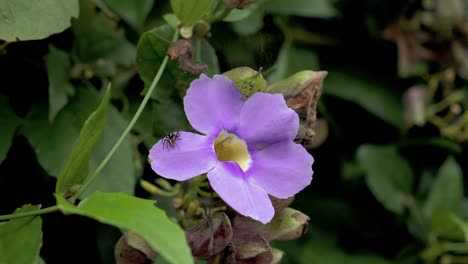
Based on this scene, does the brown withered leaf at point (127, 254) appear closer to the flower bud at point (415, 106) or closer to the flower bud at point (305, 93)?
the flower bud at point (305, 93)

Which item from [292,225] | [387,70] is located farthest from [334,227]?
[292,225]

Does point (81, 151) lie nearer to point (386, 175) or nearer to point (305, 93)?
point (305, 93)

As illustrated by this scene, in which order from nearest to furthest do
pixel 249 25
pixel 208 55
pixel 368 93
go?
pixel 208 55, pixel 249 25, pixel 368 93

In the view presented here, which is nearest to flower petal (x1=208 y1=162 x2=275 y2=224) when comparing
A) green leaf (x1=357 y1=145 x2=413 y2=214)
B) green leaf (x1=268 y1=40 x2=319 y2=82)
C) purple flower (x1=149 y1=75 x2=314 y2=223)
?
purple flower (x1=149 y1=75 x2=314 y2=223)

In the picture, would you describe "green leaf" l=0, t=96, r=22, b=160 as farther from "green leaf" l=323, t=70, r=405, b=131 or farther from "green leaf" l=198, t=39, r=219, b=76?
"green leaf" l=323, t=70, r=405, b=131

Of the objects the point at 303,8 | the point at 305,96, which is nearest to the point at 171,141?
the point at 305,96
